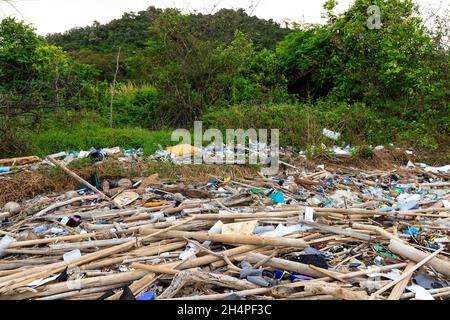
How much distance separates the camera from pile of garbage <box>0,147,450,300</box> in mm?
2594

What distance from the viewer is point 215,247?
3160mm

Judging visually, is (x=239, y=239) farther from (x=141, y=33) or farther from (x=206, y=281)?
(x=141, y=33)

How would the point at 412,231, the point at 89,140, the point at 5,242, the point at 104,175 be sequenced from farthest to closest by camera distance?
the point at 89,140, the point at 104,175, the point at 412,231, the point at 5,242

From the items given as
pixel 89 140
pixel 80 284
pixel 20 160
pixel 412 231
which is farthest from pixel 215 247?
pixel 89 140

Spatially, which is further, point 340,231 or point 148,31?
point 148,31

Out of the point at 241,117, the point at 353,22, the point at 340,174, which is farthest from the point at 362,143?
the point at 353,22

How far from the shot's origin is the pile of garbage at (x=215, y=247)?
2.59 meters

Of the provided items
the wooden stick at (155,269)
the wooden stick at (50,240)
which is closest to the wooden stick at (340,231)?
the wooden stick at (155,269)

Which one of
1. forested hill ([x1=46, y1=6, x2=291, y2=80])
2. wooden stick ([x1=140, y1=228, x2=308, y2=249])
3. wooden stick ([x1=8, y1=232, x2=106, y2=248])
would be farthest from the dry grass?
forested hill ([x1=46, y1=6, x2=291, y2=80])

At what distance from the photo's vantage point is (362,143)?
801 centimetres

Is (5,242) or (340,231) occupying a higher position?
(340,231)

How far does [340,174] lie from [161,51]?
19.7ft
